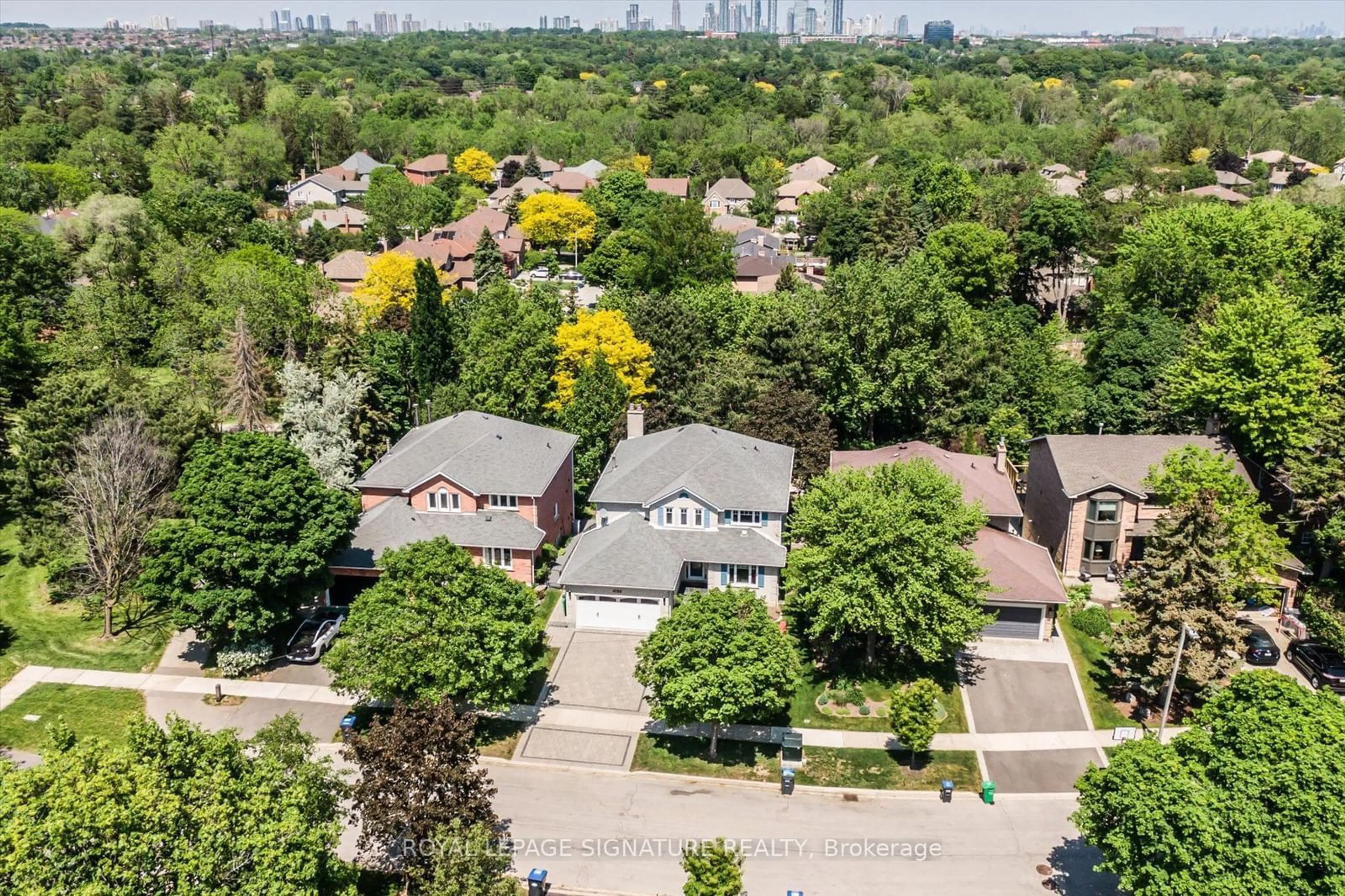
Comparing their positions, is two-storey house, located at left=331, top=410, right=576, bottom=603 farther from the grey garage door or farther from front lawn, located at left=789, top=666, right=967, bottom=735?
the grey garage door

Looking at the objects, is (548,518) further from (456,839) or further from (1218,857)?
(1218,857)

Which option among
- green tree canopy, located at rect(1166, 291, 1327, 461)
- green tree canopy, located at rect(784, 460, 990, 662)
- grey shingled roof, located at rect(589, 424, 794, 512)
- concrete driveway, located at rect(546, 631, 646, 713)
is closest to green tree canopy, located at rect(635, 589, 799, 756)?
concrete driveway, located at rect(546, 631, 646, 713)

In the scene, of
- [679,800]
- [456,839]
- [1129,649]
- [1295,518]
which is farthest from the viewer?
[1295,518]

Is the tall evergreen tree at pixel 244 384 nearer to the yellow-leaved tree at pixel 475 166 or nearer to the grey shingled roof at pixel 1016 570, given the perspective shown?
the grey shingled roof at pixel 1016 570

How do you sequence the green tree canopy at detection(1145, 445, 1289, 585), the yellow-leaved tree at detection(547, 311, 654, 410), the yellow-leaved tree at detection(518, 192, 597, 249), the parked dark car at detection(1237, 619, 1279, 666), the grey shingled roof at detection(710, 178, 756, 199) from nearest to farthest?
the green tree canopy at detection(1145, 445, 1289, 585) → the parked dark car at detection(1237, 619, 1279, 666) → the yellow-leaved tree at detection(547, 311, 654, 410) → the yellow-leaved tree at detection(518, 192, 597, 249) → the grey shingled roof at detection(710, 178, 756, 199)

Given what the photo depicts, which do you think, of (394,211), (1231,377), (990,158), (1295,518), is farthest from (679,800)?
(990,158)

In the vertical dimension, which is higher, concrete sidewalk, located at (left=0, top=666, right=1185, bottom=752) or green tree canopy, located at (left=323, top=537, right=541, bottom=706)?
green tree canopy, located at (left=323, top=537, right=541, bottom=706)

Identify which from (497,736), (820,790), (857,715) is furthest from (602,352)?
(820,790)
